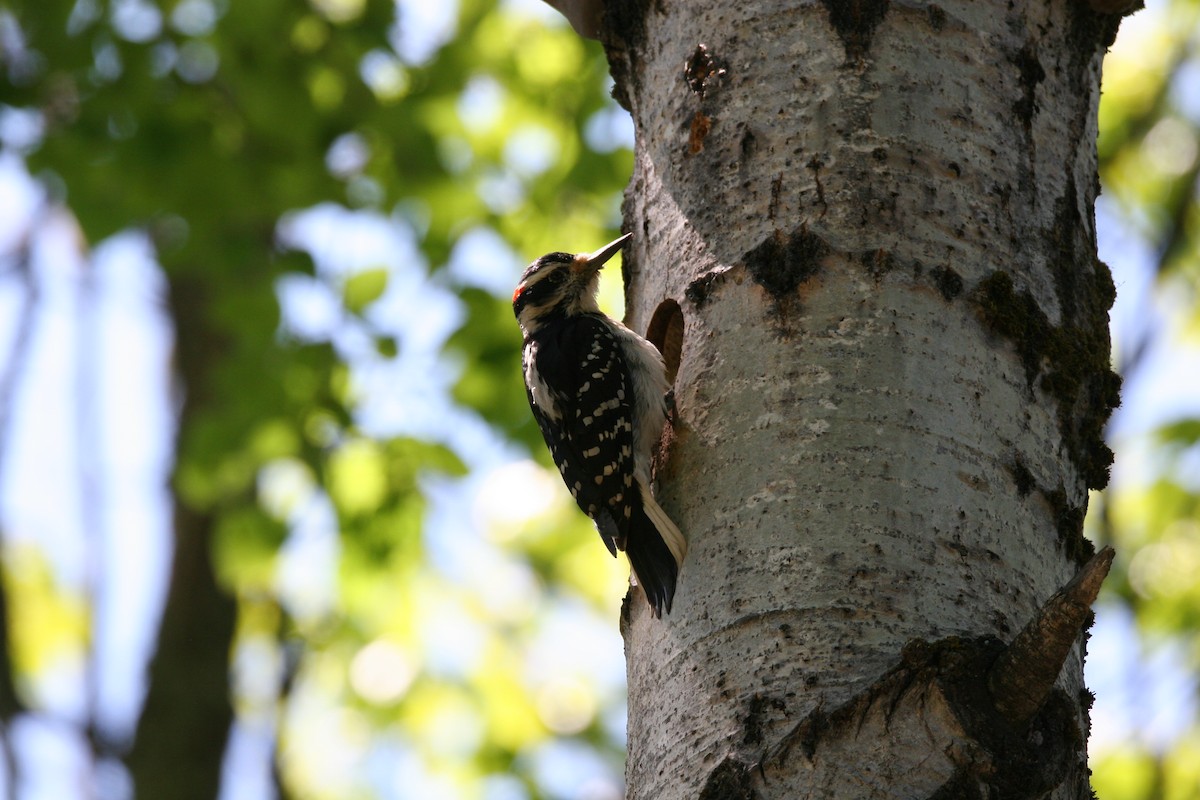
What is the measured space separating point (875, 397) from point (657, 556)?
578 mm

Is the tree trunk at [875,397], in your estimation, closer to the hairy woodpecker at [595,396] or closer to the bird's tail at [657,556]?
the bird's tail at [657,556]

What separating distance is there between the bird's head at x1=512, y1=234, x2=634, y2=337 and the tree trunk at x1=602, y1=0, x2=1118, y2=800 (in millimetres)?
1865

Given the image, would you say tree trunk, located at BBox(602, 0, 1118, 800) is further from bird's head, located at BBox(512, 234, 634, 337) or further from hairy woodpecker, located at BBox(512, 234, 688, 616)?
bird's head, located at BBox(512, 234, 634, 337)

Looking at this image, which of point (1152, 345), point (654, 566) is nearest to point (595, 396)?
point (654, 566)

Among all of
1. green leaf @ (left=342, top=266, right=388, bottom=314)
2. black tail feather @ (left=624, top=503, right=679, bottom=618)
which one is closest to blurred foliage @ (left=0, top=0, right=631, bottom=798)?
green leaf @ (left=342, top=266, right=388, bottom=314)

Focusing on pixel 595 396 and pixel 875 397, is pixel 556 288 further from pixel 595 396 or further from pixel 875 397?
pixel 875 397

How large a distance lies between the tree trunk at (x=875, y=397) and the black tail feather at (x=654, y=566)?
6 centimetres

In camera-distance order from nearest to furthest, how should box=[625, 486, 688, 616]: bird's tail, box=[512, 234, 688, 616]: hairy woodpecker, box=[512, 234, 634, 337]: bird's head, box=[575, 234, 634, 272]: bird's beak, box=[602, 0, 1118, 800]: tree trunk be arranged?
box=[602, 0, 1118, 800]: tree trunk < box=[625, 486, 688, 616]: bird's tail < box=[512, 234, 688, 616]: hairy woodpecker < box=[575, 234, 634, 272]: bird's beak < box=[512, 234, 634, 337]: bird's head

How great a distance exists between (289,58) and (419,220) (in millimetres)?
827

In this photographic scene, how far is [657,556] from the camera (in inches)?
98.0

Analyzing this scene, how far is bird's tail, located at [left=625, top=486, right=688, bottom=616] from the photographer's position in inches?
92.7

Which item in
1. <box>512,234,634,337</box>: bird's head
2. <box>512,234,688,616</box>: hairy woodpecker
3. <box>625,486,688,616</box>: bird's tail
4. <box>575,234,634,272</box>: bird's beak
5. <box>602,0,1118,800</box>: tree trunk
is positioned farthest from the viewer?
<box>512,234,634,337</box>: bird's head

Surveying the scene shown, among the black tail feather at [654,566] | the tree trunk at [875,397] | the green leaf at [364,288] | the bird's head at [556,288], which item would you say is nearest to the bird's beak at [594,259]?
the bird's head at [556,288]

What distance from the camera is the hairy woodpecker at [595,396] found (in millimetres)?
3332
